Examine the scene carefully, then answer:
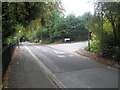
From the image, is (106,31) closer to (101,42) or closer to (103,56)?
(101,42)

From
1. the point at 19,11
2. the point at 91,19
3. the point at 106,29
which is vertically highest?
the point at 19,11

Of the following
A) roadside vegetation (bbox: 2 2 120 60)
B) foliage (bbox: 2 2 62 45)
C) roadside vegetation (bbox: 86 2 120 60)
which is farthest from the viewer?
roadside vegetation (bbox: 86 2 120 60)

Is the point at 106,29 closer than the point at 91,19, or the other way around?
the point at 106,29

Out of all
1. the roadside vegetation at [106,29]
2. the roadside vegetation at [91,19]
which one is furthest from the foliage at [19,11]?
the roadside vegetation at [106,29]

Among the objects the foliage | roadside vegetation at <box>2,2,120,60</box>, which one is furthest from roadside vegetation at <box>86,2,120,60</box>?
the foliage

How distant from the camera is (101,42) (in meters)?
11.8

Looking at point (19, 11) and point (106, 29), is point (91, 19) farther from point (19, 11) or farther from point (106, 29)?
point (19, 11)

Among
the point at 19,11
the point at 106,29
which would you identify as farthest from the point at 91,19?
the point at 19,11

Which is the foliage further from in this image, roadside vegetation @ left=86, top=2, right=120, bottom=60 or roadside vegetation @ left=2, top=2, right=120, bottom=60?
roadside vegetation @ left=86, top=2, right=120, bottom=60

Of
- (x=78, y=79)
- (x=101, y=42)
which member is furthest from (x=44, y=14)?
(x=78, y=79)

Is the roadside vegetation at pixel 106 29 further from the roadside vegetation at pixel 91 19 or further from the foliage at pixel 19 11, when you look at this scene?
the foliage at pixel 19 11

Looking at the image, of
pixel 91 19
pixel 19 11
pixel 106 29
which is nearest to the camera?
pixel 19 11

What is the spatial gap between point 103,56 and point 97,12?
157 inches

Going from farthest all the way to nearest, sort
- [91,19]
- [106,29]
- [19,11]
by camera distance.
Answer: [91,19] < [106,29] < [19,11]
